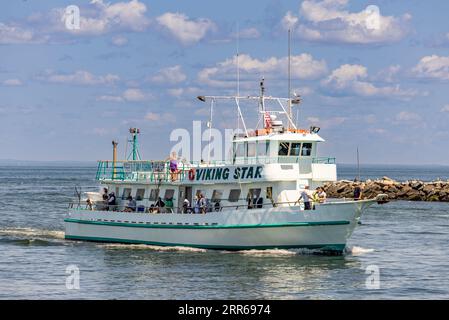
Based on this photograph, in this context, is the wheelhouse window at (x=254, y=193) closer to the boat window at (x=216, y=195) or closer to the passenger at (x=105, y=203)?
the boat window at (x=216, y=195)

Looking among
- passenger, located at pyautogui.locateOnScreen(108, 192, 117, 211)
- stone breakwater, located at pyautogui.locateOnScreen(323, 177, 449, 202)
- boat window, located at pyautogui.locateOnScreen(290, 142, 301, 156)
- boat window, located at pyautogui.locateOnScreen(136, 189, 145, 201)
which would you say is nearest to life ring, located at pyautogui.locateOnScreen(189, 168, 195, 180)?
boat window, located at pyautogui.locateOnScreen(136, 189, 145, 201)

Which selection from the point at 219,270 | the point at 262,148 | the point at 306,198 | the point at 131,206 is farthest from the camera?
the point at 131,206

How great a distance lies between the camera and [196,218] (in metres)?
36.3

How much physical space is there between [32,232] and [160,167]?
33.7 ft

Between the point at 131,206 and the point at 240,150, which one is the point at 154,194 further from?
the point at 240,150

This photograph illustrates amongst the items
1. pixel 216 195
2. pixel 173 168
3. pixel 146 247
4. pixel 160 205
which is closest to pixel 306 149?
pixel 216 195

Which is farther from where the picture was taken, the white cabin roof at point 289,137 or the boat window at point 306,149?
the boat window at point 306,149

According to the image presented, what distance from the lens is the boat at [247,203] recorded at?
34.4 meters

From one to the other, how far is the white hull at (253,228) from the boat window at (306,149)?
9.72ft

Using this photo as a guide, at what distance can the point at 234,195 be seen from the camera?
120 feet

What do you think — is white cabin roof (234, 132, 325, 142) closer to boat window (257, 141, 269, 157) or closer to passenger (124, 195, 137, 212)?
boat window (257, 141, 269, 157)

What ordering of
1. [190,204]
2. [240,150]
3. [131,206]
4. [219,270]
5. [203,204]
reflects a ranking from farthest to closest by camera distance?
[131,206], [190,204], [240,150], [203,204], [219,270]

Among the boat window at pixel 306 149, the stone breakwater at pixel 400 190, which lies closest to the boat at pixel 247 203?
the boat window at pixel 306 149
